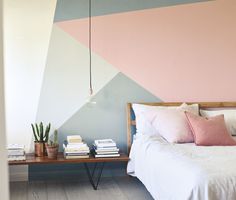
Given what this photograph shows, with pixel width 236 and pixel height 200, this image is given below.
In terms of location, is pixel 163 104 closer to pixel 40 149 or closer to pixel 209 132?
pixel 209 132

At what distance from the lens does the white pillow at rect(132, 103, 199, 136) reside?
377cm

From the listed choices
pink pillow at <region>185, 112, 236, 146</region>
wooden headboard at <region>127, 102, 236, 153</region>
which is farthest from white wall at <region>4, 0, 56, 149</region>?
pink pillow at <region>185, 112, 236, 146</region>

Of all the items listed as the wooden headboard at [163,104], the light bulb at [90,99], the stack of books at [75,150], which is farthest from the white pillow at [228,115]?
the stack of books at [75,150]

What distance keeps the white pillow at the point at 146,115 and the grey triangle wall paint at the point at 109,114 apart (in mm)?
207

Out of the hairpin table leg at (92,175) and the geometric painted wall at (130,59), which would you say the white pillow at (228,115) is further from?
the hairpin table leg at (92,175)

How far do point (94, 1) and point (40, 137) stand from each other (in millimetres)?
1657

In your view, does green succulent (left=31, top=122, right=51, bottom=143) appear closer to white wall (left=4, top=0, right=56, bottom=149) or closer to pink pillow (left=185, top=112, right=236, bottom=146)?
white wall (left=4, top=0, right=56, bottom=149)

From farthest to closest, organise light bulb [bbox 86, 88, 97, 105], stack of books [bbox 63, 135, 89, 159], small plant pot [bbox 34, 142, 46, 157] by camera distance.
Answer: light bulb [bbox 86, 88, 97, 105], small plant pot [bbox 34, 142, 46, 157], stack of books [bbox 63, 135, 89, 159]

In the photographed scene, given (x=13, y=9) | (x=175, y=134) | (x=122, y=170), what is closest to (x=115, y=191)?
(x=122, y=170)

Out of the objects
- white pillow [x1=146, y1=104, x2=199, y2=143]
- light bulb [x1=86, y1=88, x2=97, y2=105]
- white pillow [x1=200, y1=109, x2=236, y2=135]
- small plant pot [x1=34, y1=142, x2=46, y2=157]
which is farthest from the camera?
light bulb [x1=86, y1=88, x2=97, y2=105]

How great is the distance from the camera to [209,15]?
419cm

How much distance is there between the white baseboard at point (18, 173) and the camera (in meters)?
3.90

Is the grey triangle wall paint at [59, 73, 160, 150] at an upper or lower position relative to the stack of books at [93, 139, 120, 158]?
upper

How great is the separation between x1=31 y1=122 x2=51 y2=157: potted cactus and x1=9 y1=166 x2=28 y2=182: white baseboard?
1.04ft
